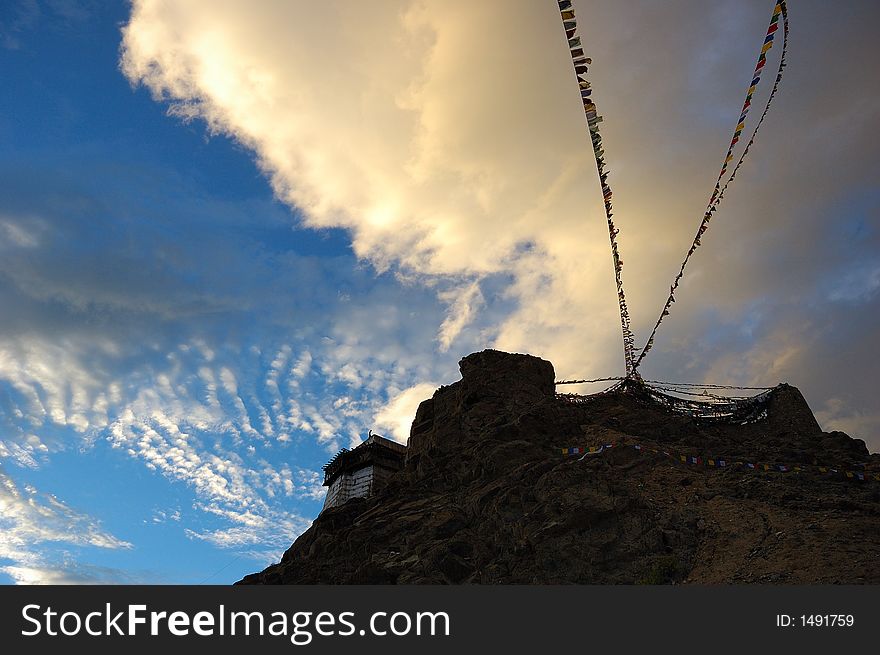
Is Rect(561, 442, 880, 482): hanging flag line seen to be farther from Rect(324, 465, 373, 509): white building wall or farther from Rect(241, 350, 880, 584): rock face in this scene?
Rect(324, 465, 373, 509): white building wall

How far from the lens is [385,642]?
57.2 feet

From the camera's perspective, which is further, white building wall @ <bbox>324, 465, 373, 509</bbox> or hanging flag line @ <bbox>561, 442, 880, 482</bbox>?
white building wall @ <bbox>324, 465, 373, 509</bbox>

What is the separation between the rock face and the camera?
23000 millimetres

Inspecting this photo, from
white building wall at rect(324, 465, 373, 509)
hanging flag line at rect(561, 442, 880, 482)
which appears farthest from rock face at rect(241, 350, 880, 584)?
white building wall at rect(324, 465, 373, 509)

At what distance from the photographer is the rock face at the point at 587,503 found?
2300 centimetres

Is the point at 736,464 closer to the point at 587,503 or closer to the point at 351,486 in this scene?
the point at 587,503

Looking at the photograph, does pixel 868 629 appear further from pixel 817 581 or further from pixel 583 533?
pixel 583 533

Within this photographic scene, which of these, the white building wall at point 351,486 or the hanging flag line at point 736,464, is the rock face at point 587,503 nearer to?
the hanging flag line at point 736,464

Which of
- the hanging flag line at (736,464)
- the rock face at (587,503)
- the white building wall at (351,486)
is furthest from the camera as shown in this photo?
the white building wall at (351,486)

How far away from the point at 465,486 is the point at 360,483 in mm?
17770

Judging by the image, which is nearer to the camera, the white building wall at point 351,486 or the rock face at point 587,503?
the rock face at point 587,503

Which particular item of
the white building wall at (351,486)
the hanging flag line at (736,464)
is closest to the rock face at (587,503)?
the hanging flag line at (736,464)

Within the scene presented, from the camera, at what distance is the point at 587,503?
87.5ft

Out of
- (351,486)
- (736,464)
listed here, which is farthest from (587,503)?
(351,486)
